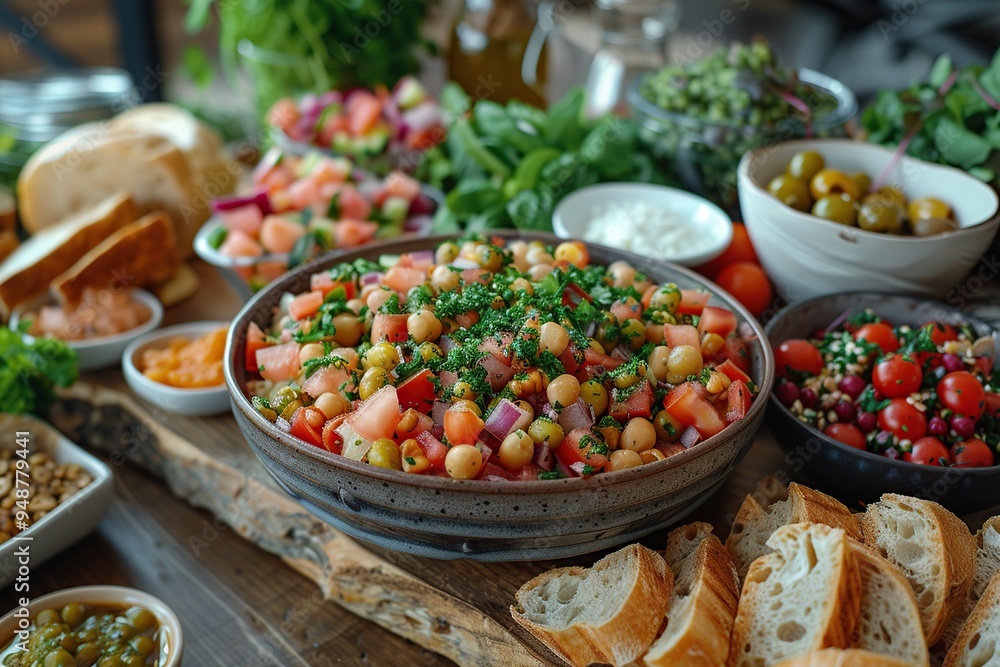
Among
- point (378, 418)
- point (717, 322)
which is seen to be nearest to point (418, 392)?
point (378, 418)

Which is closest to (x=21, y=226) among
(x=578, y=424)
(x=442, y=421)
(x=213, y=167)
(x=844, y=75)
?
(x=213, y=167)

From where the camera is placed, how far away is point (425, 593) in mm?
1592

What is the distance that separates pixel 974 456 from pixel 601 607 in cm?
83

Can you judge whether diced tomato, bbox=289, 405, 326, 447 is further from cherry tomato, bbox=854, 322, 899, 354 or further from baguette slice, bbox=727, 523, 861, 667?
cherry tomato, bbox=854, 322, 899, 354

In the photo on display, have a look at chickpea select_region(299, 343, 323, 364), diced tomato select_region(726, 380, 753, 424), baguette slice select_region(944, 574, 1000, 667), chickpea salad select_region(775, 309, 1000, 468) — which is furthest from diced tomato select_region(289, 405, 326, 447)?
baguette slice select_region(944, 574, 1000, 667)

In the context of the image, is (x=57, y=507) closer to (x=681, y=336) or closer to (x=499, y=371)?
(x=499, y=371)

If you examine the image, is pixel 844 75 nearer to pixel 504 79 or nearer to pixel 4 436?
pixel 504 79

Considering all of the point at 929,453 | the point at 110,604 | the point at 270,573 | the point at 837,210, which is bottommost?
the point at 270,573

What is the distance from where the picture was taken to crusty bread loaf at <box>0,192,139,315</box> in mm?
2422

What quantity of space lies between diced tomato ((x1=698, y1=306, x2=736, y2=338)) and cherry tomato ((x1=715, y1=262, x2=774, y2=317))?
512 mm

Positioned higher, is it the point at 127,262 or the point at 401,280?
the point at 401,280

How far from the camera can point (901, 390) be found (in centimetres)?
170

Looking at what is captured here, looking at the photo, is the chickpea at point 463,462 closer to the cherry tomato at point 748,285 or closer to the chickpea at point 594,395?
the chickpea at point 594,395

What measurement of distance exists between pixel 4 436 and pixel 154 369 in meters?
0.38
